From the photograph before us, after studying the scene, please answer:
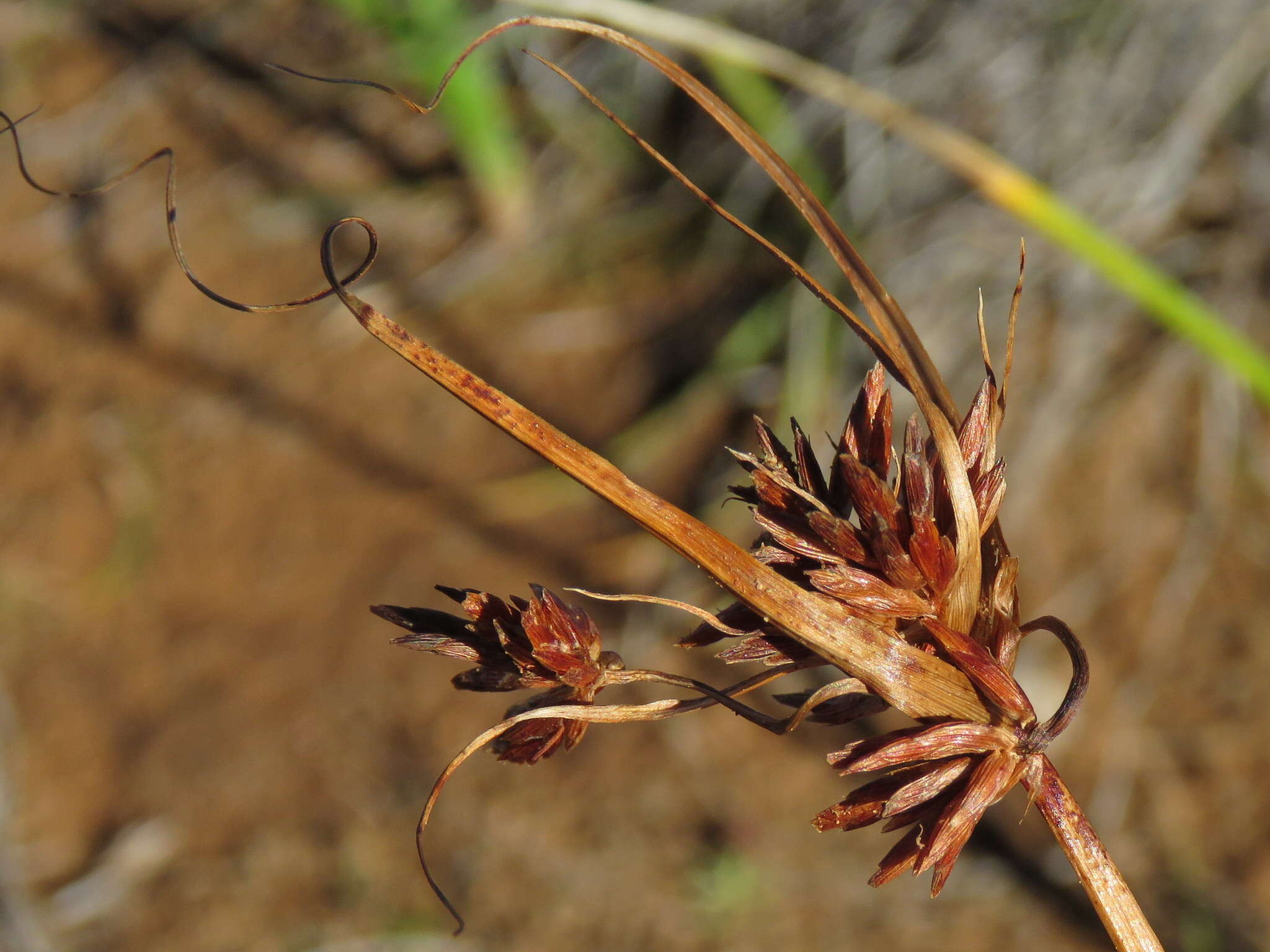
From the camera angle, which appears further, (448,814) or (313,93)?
(313,93)

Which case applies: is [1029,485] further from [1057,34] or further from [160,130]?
[160,130]

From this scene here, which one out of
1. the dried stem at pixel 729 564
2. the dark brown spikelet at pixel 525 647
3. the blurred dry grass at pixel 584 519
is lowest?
the blurred dry grass at pixel 584 519

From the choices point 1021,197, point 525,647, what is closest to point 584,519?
point 1021,197

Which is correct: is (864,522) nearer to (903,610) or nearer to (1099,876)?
(903,610)

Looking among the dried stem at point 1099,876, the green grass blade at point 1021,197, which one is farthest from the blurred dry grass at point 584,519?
the dried stem at point 1099,876

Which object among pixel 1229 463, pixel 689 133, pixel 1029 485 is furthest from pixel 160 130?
pixel 1229 463

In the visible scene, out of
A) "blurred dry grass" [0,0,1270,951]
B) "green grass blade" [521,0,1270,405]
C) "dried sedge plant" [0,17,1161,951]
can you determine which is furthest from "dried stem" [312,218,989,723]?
"blurred dry grass" [0,0,1270,951]

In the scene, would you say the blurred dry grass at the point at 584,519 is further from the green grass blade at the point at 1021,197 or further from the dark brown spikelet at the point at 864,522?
the dark brown spikelet at the point at 864,522
